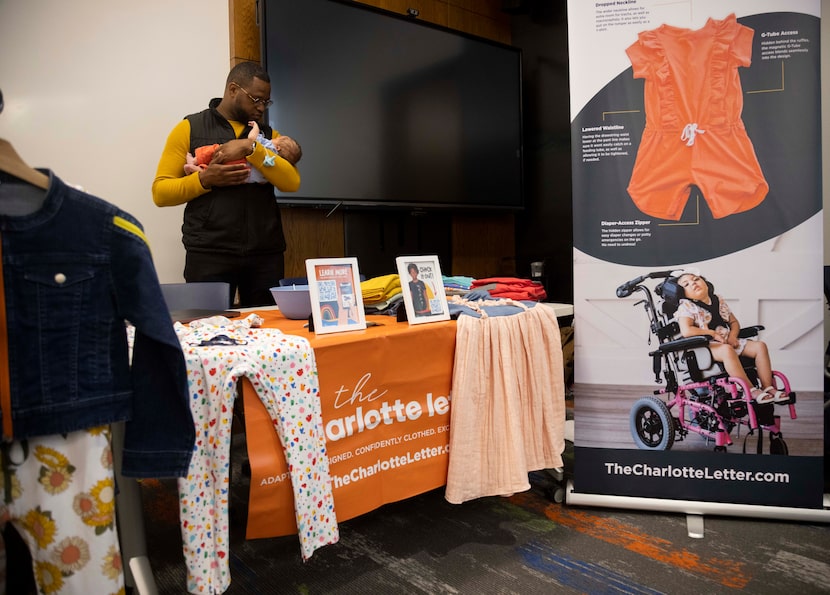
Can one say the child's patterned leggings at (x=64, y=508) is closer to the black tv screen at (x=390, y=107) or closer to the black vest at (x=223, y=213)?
the black vest at (x=223, y=213)

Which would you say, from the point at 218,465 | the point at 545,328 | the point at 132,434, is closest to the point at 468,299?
the point at 545,328

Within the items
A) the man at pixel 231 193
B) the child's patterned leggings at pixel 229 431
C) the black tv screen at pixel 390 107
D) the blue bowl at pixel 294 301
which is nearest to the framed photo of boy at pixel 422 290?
the blue bowl at pixel 294 301

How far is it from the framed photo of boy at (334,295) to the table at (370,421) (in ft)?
0.14

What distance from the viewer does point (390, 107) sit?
3531mm

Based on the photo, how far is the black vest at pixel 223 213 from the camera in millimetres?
2332

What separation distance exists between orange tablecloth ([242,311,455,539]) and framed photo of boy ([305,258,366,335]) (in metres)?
0.05

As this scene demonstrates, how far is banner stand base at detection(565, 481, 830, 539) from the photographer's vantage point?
1865 millimetres

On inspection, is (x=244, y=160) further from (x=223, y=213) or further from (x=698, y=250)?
(x=698, y=250)

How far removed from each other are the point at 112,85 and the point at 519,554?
289 cm

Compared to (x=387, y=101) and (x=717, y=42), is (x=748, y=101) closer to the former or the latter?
(x=717, y=42)

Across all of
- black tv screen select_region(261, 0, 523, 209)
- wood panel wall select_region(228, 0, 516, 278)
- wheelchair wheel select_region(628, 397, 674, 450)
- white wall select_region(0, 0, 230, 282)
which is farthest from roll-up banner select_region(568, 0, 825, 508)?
white wall select_region(0, 0, 230, 282)

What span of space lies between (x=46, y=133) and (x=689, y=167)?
2874mm

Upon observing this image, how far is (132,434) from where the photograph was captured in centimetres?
105

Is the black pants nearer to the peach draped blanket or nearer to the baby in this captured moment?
the baby
